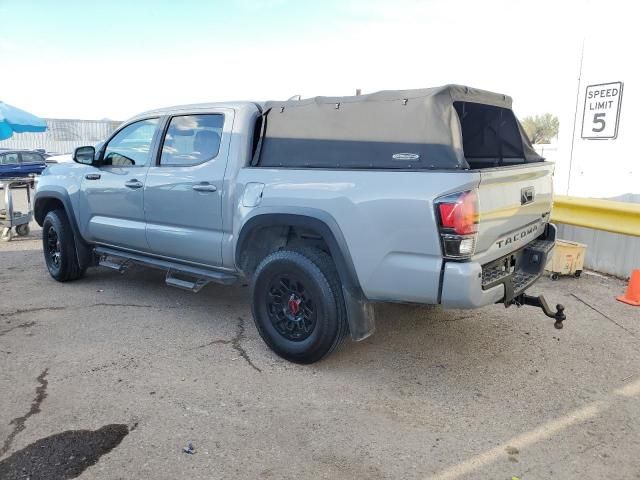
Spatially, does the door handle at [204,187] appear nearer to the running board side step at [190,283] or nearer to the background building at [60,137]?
the running board side step at [190,283]

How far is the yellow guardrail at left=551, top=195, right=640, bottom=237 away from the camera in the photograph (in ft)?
18.2

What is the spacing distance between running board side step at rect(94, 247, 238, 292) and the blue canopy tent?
33.2ft

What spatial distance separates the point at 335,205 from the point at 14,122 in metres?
13.6

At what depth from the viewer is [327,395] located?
347 centimetres

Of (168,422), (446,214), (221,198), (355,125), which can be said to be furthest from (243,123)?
(168,422)

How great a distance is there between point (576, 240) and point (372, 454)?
5.17 metres

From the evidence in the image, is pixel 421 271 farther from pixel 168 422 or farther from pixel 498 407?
pixel 168 422

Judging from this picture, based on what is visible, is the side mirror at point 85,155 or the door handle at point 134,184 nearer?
the door handle at point 134,184

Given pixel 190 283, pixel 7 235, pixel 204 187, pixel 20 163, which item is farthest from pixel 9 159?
pixel 204 187

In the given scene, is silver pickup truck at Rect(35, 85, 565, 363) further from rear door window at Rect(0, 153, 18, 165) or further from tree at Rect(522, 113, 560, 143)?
tree at Rect(522, 113, 560, 143)

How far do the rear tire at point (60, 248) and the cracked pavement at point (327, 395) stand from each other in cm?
85

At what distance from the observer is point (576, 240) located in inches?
268

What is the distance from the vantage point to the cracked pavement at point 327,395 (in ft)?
9.09

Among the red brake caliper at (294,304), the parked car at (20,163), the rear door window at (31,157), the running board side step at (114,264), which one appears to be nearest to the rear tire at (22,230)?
the running board side step at (114,264)
